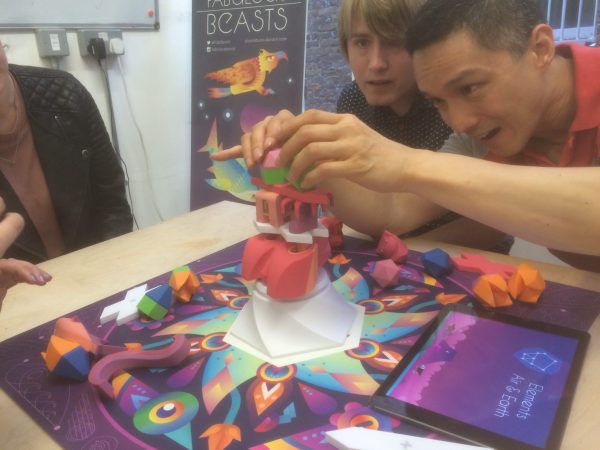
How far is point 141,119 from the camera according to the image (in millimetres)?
2236

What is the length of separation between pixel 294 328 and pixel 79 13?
5.74 feet

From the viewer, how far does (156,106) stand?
90.4 inches

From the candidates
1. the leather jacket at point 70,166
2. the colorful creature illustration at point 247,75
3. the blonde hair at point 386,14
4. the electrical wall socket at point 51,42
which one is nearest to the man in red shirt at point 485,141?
the blonde hair at point 386,14

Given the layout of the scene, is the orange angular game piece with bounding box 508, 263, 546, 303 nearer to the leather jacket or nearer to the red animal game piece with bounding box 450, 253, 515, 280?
the red animal game piece with bounding box 450, 253, 515, 280

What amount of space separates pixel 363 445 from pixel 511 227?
38cm

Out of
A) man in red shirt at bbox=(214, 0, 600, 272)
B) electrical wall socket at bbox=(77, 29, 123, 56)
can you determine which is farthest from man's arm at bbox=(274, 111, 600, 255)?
electrical wall socket at bbox=(77, 29, 123, 56)

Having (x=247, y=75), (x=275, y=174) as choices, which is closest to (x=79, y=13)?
(x=247, y=75)

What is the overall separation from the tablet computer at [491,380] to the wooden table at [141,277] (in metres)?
0.02

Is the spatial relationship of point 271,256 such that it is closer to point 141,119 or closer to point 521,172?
point 521,172

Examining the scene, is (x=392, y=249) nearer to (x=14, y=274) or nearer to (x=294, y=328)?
(x=294, y=328)

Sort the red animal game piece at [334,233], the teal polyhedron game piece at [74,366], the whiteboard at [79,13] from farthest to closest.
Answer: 1. the whiteboard at [79,13]
2. the red animal game piece at [334,233]
3. the teal polyhedron game piece at [74,366]

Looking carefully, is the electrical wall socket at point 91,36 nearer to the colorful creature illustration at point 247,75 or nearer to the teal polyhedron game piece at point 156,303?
the colorful creature illustration at point 247,75

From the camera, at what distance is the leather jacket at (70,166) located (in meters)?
1.34

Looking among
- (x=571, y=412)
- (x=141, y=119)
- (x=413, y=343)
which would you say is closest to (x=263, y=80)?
(x=141, y=119)
